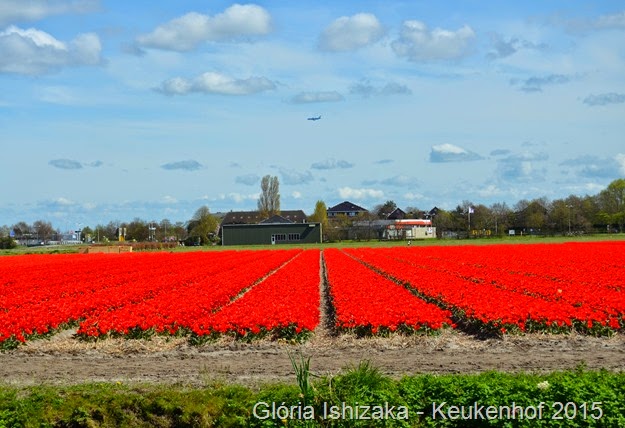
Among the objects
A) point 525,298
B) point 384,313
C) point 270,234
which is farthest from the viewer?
point 270,234

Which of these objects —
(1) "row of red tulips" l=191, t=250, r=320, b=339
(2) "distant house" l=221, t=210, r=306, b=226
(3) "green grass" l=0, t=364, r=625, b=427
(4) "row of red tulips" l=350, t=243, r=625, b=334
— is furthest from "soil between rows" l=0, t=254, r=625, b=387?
(2) "distant house" l=221, t=210, r=306, b=226

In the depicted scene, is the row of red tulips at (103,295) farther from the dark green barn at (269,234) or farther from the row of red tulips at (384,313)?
the dark green barn at (269,234)

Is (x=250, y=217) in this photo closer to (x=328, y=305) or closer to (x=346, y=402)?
(x=328, y=305)

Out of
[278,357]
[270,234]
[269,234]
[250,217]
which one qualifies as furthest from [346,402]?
[250,217]

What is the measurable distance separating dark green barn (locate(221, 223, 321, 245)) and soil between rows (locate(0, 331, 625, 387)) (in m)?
109

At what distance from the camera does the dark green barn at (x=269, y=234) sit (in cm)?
12738

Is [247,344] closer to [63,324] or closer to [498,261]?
[63,324]

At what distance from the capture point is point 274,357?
15453 mm

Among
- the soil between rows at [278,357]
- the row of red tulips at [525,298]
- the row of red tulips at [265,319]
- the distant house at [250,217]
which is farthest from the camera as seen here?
the distant house at [250,217]

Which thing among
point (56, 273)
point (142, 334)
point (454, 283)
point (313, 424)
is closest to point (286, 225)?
point (56, 273)


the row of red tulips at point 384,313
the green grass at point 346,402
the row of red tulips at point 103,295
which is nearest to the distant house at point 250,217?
the row of red tulips at point 103,295

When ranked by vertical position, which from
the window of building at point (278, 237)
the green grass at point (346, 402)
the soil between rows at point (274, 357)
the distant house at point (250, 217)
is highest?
the distant house at point (250, 217)

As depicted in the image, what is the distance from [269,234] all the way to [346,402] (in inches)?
4686

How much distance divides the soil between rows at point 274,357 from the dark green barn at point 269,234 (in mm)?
109016
